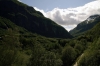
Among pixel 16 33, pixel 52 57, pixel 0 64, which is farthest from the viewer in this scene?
pixel 52 57

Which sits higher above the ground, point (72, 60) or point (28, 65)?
point (28, 65)

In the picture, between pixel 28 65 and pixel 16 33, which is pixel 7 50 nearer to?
pixel 16 33

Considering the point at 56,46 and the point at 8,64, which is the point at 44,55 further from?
the point at 56,46

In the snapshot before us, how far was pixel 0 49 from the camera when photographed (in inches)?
2057

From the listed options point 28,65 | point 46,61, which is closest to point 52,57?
point 46,61

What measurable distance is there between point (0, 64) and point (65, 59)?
280 ft

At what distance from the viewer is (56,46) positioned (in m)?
199

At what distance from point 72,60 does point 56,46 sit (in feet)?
214

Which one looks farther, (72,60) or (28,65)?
(72,60)

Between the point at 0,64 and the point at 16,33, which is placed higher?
the point at 16,33

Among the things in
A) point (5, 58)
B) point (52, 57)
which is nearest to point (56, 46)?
point (52, 57)

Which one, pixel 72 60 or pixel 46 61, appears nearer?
pixel 46 61

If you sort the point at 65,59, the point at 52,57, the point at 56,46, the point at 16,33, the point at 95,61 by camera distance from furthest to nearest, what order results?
1. the point at 56,46
2. the point at 65,59
3. the point at 95,61
4. the point at 52,57
5. the point at 16,33

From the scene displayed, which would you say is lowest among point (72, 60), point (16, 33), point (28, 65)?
point (72, 60)
